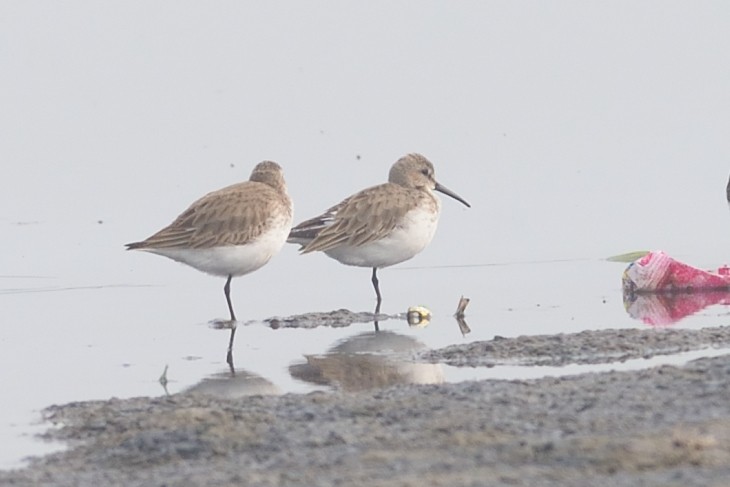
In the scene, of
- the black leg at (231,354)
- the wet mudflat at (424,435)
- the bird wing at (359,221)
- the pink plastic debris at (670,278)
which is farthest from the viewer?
the bird wing at (359,221)

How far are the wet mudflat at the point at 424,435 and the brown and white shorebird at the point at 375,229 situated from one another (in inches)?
157

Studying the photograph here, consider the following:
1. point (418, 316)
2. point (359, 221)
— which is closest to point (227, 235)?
point (359, 221)

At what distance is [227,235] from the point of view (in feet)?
35.9

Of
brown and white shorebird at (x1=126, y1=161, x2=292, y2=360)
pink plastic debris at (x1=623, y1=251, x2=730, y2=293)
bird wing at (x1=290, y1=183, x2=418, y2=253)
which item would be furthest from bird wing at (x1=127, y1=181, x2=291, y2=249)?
pink plastic debris at (x1=623, y1=251, x2=730, y2=293)

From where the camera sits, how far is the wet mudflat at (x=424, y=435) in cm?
559

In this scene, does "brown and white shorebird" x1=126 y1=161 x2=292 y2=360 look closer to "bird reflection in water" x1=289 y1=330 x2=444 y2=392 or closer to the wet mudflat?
"bird reflection in water" x1=289 y1=330 x2=444 y2=392

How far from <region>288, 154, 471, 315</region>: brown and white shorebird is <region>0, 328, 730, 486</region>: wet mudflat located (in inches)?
157

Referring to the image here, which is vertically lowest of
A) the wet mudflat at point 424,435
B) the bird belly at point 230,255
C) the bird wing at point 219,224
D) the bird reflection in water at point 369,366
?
the wet mudflat at point 424,435

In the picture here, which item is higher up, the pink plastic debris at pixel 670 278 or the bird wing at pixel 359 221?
the bird wing at pixel 359 221

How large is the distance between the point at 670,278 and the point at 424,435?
4941 millimetres

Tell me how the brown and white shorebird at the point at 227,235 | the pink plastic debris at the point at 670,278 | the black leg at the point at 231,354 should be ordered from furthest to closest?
the brown and white shorebird at the point at 227,235 → the pink plastic debris at the point at 670,278 → the black leg at the point at 231,354

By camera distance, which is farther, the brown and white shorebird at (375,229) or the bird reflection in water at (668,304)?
the brown and white shorebird at (375,229)

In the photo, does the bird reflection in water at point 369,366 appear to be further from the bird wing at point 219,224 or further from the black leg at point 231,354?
the bird wing at point 219,224

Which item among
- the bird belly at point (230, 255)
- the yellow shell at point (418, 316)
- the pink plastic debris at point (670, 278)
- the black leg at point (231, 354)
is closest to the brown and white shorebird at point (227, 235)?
the bird belly at point (230, 255)
